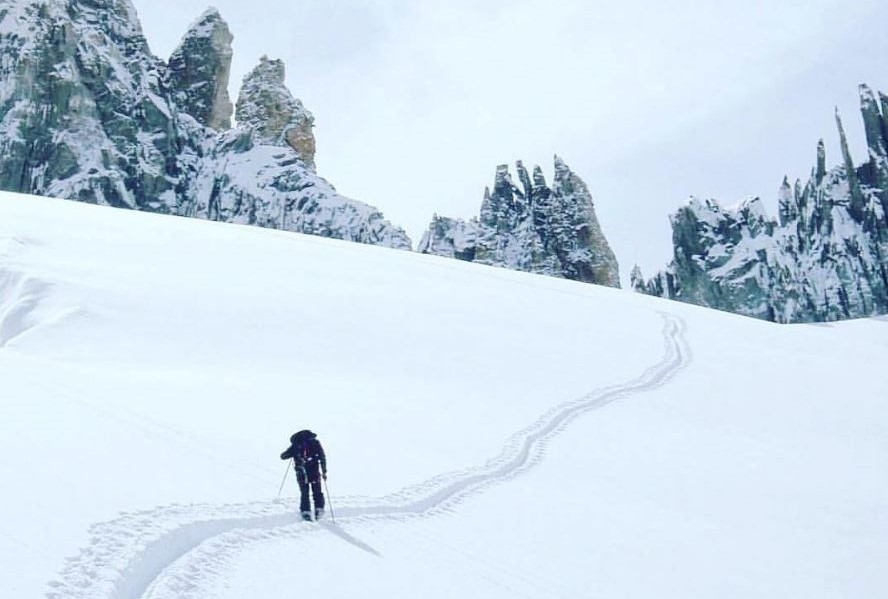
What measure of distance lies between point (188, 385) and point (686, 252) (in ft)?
435

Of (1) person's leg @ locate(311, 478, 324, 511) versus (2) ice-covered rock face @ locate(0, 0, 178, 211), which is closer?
(1) person's leg @ locate(311, 478, 324, 511)

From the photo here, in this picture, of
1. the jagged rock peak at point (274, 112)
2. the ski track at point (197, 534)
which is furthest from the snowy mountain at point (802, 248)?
the ski track at point (197, 534)

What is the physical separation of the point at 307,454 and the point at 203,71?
12688cm

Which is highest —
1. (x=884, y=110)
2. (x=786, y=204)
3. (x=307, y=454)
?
(x=884, y=110)

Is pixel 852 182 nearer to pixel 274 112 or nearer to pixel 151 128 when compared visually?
pixel 274 112

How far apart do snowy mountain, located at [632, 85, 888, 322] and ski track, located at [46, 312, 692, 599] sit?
12559 centimetres

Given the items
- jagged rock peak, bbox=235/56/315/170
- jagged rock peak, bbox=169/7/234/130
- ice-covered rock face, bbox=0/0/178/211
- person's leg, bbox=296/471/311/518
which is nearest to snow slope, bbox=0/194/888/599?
person's leg, bbox=296/471/311/518

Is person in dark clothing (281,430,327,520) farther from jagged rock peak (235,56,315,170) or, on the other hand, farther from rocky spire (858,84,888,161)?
rocky spire (858,84,888,161)

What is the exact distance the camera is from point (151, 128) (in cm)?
10731

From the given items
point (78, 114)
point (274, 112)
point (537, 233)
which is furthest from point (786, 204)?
point (78, 114)

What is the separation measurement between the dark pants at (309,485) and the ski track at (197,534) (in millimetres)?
177

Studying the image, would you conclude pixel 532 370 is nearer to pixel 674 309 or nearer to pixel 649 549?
pixel 649 549

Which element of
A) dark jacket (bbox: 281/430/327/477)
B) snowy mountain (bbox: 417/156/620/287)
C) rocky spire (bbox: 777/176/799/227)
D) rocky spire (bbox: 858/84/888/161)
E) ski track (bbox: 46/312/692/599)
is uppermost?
rocky spire (bbox: 858/84/888/161)

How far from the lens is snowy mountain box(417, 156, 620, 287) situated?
418 ft
